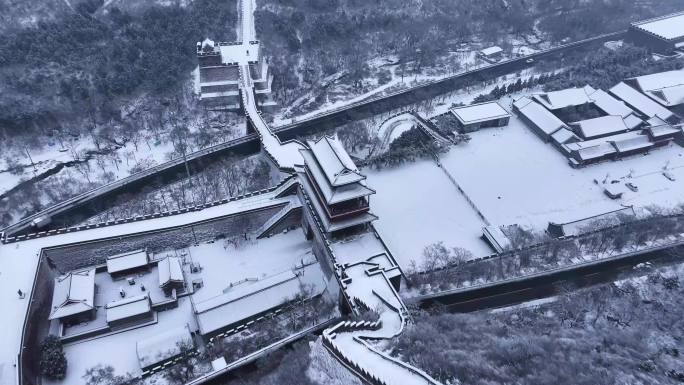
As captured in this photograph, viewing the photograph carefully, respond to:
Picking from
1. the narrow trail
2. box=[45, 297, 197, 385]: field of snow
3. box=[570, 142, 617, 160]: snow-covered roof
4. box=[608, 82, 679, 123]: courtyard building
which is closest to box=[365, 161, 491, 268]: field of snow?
the narrow trail

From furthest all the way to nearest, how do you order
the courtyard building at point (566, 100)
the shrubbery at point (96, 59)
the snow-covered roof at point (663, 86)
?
the courtyard building at point (566, 100), the snow-covered roof at point (663, 86), the shrubbery at point (96, 59)

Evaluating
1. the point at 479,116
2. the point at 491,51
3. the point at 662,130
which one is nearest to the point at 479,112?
the point at 479,116

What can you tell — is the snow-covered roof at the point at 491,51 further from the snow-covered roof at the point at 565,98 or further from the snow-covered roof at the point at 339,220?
the snow-covered roof at the point at 339,220

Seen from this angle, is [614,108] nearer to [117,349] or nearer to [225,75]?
[225,75]

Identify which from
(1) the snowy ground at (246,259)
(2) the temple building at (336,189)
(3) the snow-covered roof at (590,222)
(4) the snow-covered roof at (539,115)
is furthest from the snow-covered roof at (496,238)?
(4) the snow-covered roof at (539,115)

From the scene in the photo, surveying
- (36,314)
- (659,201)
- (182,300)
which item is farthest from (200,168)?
(659,201)
